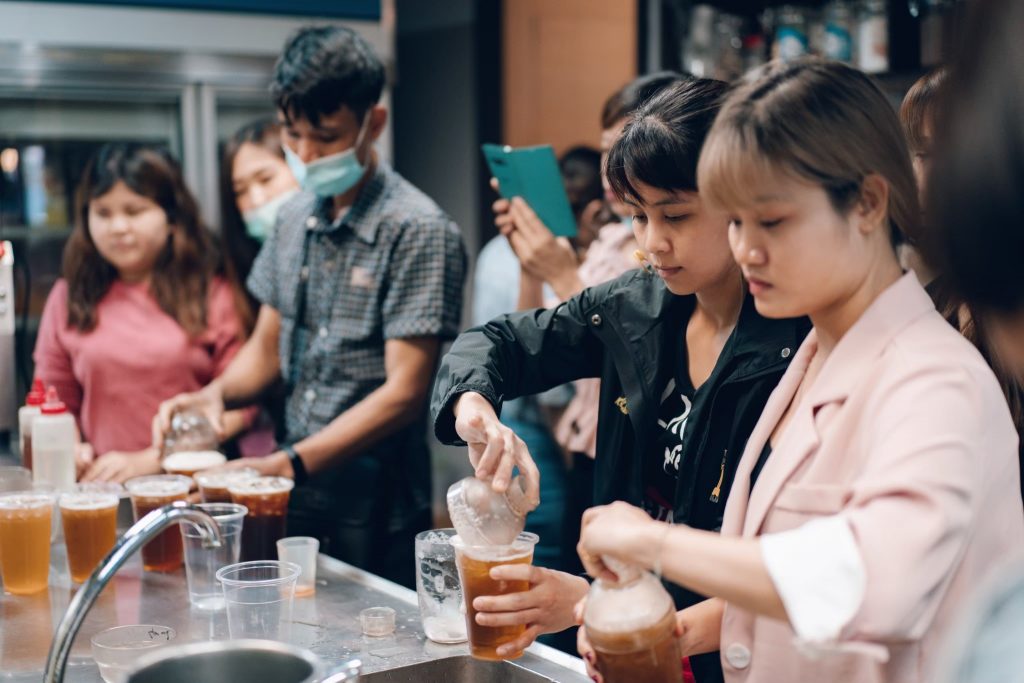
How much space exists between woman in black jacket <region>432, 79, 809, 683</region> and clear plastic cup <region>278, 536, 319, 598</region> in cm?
39

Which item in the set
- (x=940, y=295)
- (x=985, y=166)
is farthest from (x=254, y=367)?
(x=985, y=166)

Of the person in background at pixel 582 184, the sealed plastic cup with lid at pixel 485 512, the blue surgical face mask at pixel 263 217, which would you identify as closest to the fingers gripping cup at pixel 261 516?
the sealed plastic cup with lid at pixel 485 512

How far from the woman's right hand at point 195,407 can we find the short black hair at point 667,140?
50.4 inches

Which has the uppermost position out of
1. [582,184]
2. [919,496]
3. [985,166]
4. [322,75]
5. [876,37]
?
[876,37]

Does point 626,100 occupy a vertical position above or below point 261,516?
above

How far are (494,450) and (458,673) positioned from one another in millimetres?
397

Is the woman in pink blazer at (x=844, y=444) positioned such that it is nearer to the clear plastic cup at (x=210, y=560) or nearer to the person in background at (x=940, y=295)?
the person in background at (x=940, y=295)

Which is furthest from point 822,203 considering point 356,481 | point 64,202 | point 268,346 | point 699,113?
point 64,202

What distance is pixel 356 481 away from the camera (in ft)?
8.69

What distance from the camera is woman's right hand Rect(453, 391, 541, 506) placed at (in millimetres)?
1504

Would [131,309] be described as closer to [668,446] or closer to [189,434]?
[189,434]

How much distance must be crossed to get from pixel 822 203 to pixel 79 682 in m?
1.23

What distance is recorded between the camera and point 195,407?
8.49ft

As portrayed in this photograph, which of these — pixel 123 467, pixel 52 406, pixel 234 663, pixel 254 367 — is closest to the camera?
pixel 234 663
